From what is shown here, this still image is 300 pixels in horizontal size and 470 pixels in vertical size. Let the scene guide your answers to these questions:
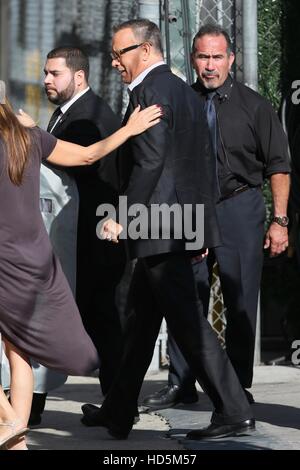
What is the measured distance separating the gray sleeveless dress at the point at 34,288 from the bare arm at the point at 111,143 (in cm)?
17

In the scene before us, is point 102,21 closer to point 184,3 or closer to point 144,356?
point 184,3

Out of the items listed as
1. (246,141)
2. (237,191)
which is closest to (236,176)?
(237,191)

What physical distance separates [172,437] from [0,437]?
1.14 m

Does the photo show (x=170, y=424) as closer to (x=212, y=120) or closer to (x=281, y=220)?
(x=281, y=220)

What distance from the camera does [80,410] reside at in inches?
284

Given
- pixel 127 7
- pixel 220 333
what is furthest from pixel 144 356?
pixel 127 7

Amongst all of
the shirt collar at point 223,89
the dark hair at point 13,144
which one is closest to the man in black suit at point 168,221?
the dark hair at point 13,144

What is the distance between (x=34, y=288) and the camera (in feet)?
18.1

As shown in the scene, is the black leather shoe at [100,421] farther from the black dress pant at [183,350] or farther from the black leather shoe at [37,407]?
the black leather shoe at [37,407]

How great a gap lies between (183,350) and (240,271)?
121 cm

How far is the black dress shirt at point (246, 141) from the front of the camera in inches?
279

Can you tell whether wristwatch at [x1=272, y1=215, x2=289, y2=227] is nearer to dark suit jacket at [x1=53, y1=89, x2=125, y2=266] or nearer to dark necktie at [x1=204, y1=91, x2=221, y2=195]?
dark necktie at [x1=204, y1=91, x2=221, y2=195]

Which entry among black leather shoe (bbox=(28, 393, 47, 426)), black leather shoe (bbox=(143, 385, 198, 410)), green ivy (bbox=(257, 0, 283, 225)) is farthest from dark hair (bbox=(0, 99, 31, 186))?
green ivy (bbox=(257, 0, 283, 225))

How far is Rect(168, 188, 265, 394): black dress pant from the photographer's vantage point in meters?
7.11
